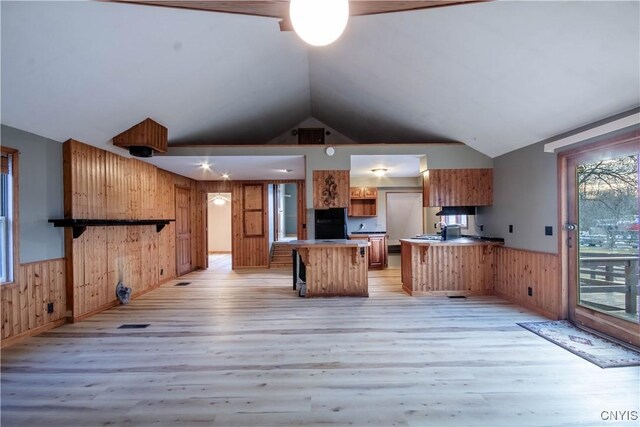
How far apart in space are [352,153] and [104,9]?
362 centimetres

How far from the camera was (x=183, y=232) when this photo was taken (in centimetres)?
712

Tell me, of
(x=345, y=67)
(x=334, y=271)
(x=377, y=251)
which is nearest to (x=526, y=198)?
(x=334, y=271)

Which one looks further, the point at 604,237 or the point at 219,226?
the point at 219,226

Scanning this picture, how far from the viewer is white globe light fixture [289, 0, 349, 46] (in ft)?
4.11

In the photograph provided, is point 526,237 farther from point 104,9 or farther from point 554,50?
point 104,9

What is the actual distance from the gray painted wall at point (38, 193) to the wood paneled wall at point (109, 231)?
0.10m

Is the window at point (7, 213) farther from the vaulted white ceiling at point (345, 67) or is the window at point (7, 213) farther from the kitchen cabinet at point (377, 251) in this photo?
the kitchen cabinet at point (377, 251)

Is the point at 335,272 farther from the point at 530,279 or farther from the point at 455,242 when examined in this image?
the point at 530,279

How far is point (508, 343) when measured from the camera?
10.1 ft

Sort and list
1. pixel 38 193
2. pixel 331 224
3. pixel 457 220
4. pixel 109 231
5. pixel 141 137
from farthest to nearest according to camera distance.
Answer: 1. pixel 457 220
2. pixel 331 224
3. pixel 109 231
4. pixel 141 137
5. pixel 38 193

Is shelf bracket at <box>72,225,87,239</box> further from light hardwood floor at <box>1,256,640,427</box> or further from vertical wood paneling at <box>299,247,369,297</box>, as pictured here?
vertical wood paneling at <box>299,247,369,297</box>

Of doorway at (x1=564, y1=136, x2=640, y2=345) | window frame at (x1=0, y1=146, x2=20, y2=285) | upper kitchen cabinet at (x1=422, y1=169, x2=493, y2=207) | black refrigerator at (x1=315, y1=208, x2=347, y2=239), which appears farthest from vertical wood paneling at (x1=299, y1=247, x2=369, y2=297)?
window frame at (x1=0, y1=146, x2=20, y2=285)

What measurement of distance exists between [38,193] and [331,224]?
4.36 m

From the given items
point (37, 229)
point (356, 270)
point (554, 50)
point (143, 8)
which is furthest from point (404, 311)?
point (37, 229)
